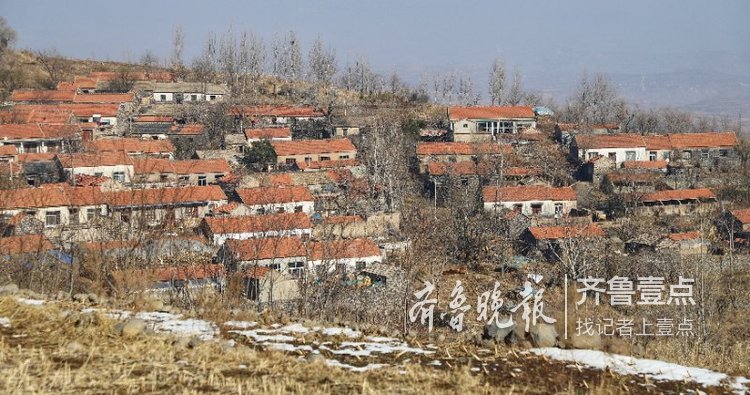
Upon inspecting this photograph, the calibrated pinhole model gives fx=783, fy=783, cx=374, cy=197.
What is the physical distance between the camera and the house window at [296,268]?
13.3m

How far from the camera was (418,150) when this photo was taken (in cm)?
2545

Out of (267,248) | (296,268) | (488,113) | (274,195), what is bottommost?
(296,268)

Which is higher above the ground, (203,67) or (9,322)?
(203,67)

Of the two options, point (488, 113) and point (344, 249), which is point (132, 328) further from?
point (488, 113)

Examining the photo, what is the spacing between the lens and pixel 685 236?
1845 cm

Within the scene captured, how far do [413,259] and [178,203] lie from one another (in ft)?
22.0

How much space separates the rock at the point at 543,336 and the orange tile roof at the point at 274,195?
46.9ft

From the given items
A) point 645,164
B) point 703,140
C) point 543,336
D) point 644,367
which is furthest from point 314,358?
point 703,140

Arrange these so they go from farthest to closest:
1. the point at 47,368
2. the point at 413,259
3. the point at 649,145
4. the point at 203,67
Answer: the point at 203,67, the point at 649,145, the point at 413,259, the point at 47,368

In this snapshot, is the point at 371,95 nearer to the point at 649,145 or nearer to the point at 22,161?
the point at 649,145

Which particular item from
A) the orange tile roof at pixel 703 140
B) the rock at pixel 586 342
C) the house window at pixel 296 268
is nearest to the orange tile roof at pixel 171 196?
the house window at pixel 296 268

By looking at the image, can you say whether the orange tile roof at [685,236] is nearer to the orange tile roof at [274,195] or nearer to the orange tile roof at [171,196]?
the orange tile roof at [274,195]

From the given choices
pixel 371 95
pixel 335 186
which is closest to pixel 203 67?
pixel 371 95

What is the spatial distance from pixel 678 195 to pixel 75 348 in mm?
19987
